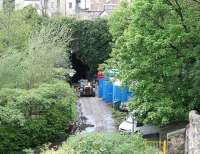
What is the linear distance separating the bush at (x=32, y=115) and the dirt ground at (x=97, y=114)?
2494 mm

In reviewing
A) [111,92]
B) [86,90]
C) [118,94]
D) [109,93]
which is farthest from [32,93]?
[86,90]

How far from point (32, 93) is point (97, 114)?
30.3ft

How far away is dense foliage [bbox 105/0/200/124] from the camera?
78.5ft

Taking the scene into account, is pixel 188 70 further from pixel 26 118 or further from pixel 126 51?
pixel 26 118

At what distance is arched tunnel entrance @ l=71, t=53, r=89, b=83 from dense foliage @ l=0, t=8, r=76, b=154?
43.1ft

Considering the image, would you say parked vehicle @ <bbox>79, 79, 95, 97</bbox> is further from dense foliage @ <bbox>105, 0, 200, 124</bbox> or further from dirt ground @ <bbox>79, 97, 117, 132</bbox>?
dense foliage @ <bbox>105, 0, 200, 124</bbox>

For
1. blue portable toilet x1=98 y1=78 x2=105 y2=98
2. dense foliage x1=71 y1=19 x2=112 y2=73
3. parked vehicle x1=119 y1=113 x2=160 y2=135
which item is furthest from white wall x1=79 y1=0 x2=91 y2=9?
parked vehicle x1=119 y1=113 x2=160 y2=135

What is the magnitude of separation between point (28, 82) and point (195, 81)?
10511mm

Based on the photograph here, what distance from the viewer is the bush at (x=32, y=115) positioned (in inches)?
1016

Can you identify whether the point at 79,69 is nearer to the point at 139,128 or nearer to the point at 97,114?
the point at 97,114

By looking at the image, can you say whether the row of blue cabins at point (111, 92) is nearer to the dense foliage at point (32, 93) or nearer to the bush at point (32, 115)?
the dense foliage at point (32, 93)

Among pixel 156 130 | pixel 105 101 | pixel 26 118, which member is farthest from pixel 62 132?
pixel 105 101

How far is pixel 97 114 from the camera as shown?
35531 millimetres

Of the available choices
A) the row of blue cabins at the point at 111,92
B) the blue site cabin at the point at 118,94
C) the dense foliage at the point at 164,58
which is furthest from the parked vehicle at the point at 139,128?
the blue site cabin at the point at 118,94
